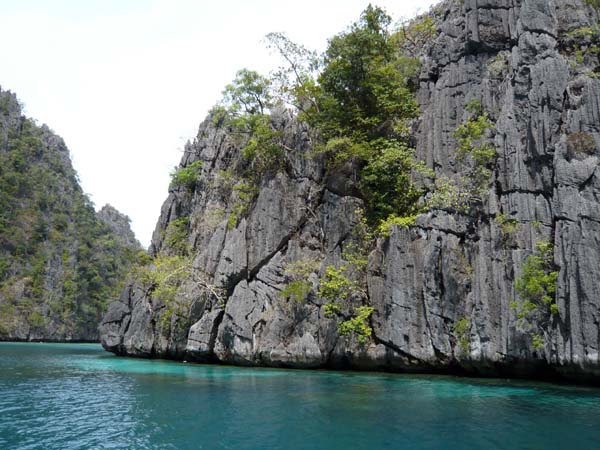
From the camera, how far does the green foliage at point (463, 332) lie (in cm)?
1910

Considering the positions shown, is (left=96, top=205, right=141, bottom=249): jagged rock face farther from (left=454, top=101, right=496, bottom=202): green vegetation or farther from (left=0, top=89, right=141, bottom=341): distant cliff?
(left=454, top=101, right=496, bottom=202): green vegetation

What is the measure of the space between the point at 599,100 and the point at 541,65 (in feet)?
11.4

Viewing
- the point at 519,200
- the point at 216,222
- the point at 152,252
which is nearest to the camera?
the point at 519,200

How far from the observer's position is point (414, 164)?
2370 centimetres

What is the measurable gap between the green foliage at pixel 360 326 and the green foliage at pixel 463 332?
3.91 m

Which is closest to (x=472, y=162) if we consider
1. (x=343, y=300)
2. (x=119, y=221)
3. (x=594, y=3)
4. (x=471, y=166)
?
(x=471, y=166)

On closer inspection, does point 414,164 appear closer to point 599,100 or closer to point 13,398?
point 599,100

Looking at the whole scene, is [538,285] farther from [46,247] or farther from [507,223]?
[46,247]

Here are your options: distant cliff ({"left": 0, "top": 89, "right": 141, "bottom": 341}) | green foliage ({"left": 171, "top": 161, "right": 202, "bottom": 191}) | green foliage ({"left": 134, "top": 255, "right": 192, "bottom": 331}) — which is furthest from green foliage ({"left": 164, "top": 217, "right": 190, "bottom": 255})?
distant cliff ({"left": 0, "top": 89, "right": 141, "bottom": 341})

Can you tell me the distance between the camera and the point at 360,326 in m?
21.6

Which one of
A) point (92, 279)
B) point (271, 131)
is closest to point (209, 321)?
point (271, 131)

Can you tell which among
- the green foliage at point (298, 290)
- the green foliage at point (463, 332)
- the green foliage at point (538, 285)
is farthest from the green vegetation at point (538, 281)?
the green foliage at point (298, 290)

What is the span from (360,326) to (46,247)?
58.3 m

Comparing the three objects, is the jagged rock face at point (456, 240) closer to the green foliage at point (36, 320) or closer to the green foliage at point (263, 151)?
the green foliage at point (263, 151)
